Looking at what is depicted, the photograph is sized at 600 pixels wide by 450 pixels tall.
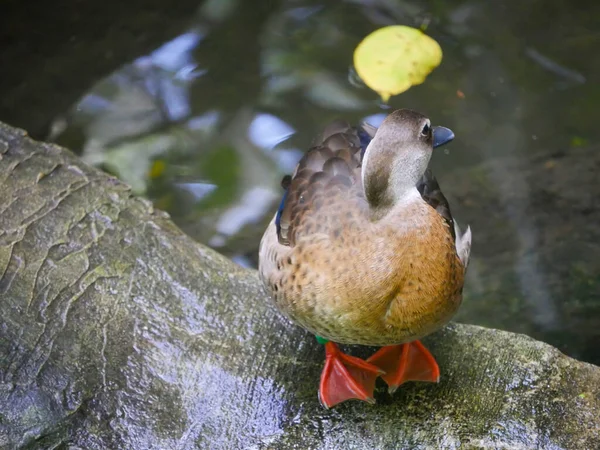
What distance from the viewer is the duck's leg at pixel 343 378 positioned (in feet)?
Result: 7.86

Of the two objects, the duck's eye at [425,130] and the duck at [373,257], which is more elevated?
the duck's eye at [425,130]

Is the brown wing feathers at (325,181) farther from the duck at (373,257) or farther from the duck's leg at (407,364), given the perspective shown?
the duck's leg at (407,364)

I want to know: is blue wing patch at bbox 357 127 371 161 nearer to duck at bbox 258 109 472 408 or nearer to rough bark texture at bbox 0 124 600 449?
duck at bbox 258 109 472 408

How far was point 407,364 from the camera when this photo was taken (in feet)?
8.14

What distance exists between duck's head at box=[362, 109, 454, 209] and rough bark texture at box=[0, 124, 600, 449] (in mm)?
748

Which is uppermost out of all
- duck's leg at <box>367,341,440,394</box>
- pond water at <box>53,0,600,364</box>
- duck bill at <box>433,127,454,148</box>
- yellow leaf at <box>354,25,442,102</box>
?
duck bill at <box>433,127,454,148</box>

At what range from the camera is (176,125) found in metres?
4.39

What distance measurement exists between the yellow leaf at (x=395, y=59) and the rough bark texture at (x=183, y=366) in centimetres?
177

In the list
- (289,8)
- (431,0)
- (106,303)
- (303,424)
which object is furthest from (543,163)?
(106,303)

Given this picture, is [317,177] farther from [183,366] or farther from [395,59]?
[395,59]

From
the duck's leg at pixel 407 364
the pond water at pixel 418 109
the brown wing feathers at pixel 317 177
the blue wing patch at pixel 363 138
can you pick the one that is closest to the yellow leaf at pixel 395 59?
the pond water at pixel 418 109

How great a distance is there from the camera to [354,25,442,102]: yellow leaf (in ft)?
13.4

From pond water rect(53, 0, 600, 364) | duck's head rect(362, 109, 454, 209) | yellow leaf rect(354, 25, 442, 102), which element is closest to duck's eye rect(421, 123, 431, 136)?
duck's head rect(362, 109, 454, 209)

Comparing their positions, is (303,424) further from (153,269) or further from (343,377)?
(153,269)
